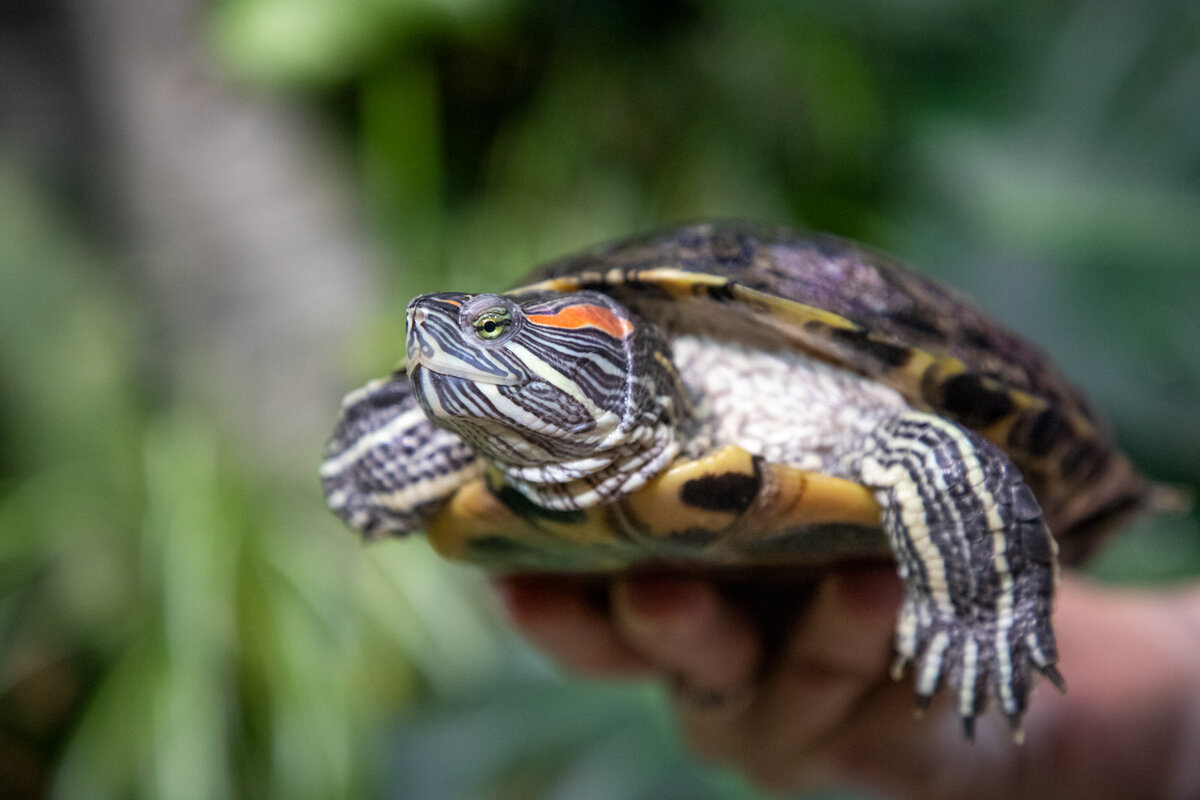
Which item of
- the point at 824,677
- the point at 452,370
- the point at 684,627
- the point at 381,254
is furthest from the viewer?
the point at 381,254

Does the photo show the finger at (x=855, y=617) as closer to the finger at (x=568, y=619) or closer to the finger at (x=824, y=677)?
the finger at (x=824, y=677)

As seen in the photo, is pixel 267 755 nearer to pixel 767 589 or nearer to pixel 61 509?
pixel 61 509

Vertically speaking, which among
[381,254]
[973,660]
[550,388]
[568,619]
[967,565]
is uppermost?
[550,388]

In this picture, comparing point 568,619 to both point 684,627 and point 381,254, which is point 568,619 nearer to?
point 684,627

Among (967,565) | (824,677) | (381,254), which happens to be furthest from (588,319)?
(381,254)

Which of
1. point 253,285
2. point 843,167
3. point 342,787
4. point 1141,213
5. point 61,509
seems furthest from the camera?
point 253,285

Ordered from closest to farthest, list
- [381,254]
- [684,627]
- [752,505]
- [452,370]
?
[452,370] → [752,505] → [684,627] → [381,254]

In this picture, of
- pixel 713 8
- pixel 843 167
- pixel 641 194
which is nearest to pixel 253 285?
pixel 641 194

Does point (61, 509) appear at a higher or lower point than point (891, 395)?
lower
